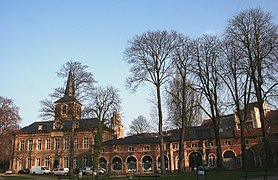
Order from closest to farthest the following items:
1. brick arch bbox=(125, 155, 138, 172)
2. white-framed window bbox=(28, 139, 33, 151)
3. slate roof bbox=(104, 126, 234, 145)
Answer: slate roof bbox=(104, 126, 234, 145) < brick arch bbox=(125, 155, 138, 172) < white-framed window bbox=(28, 139, 33, 151)

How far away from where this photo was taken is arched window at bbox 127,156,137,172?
54000 mm

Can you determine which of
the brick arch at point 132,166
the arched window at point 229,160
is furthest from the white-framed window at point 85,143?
the arched window at point 229,160

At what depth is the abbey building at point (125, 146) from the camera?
47.1 m

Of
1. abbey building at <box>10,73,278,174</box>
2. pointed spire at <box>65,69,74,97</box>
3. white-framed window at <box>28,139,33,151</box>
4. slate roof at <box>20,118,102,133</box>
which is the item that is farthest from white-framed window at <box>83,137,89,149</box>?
pointed spire at <box>65,69,74,97</box>

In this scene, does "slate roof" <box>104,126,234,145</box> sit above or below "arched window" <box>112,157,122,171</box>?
above

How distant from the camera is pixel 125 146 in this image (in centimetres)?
5488

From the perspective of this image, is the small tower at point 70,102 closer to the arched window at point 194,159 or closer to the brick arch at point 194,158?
the brick arch at point 194,158

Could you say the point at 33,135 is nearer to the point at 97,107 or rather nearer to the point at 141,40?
the point at 97,107

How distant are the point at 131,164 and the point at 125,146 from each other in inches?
140

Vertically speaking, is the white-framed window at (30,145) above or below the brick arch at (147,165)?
above

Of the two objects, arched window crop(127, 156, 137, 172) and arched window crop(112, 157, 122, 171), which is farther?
arched window crop(112, 157, 122, 171)

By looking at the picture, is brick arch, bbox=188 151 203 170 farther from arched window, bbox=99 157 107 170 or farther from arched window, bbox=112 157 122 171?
arched window, bbox=99 157 107 170

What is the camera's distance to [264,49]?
26375mm

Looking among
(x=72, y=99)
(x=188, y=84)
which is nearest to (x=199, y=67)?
(x=188, y=84)
